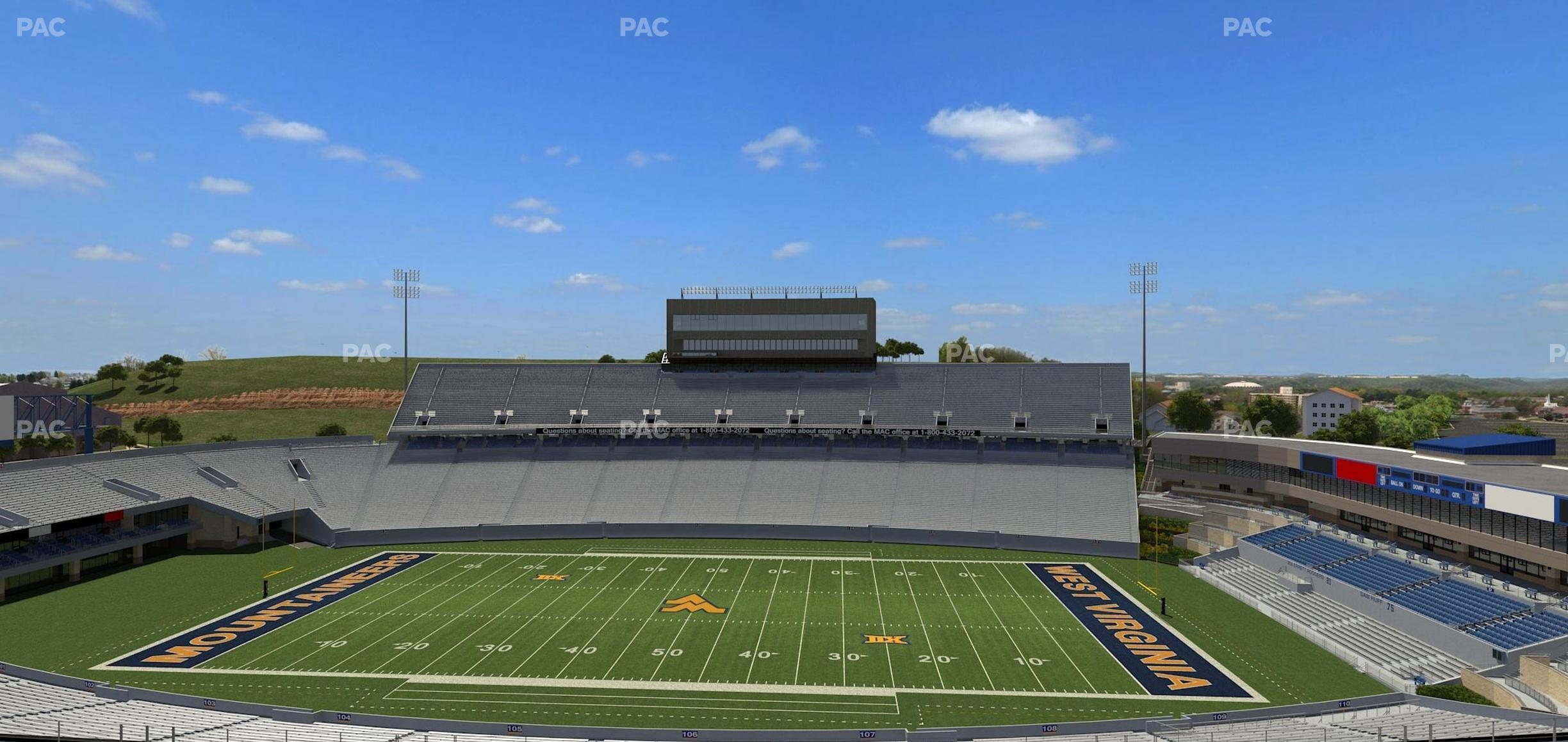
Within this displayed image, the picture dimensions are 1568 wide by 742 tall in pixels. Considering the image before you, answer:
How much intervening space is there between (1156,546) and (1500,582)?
12467 millimetres

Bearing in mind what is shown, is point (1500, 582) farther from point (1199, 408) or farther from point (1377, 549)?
point (1199, 408)

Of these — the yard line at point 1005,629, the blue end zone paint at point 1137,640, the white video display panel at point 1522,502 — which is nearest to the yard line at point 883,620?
the yard line at point 1005,629

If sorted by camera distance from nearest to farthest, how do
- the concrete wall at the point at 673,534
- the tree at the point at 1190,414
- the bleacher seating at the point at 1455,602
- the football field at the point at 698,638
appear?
the football field at the point at 698,638
the bleacher seating at the point at 1455,602
the concrete wall at the point at 673,534
the tree at the point at 1190,414

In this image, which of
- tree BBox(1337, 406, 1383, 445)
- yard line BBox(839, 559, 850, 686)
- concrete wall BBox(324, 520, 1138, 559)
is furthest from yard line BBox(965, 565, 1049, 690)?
tree BBox(1337, 406, 1383, 445)

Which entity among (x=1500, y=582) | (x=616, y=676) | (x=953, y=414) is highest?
(x=953, y=414)

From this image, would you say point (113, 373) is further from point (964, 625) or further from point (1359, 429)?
point (1359, 429)

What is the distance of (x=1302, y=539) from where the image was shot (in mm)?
36031

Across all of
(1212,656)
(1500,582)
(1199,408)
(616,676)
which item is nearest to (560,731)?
(616,676)

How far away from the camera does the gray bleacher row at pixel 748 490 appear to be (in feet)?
143

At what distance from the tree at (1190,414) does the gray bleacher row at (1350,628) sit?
54.1m

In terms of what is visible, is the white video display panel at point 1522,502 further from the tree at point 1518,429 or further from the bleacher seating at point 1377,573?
the tree at point 1518,429

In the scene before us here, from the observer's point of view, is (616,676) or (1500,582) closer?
(616,676)

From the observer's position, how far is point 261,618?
97.5 ft

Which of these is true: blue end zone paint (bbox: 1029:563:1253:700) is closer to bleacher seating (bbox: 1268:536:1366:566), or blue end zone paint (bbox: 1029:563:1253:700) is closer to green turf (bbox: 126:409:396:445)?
bleacher seating (bbox: 1268:536:1366:566)
